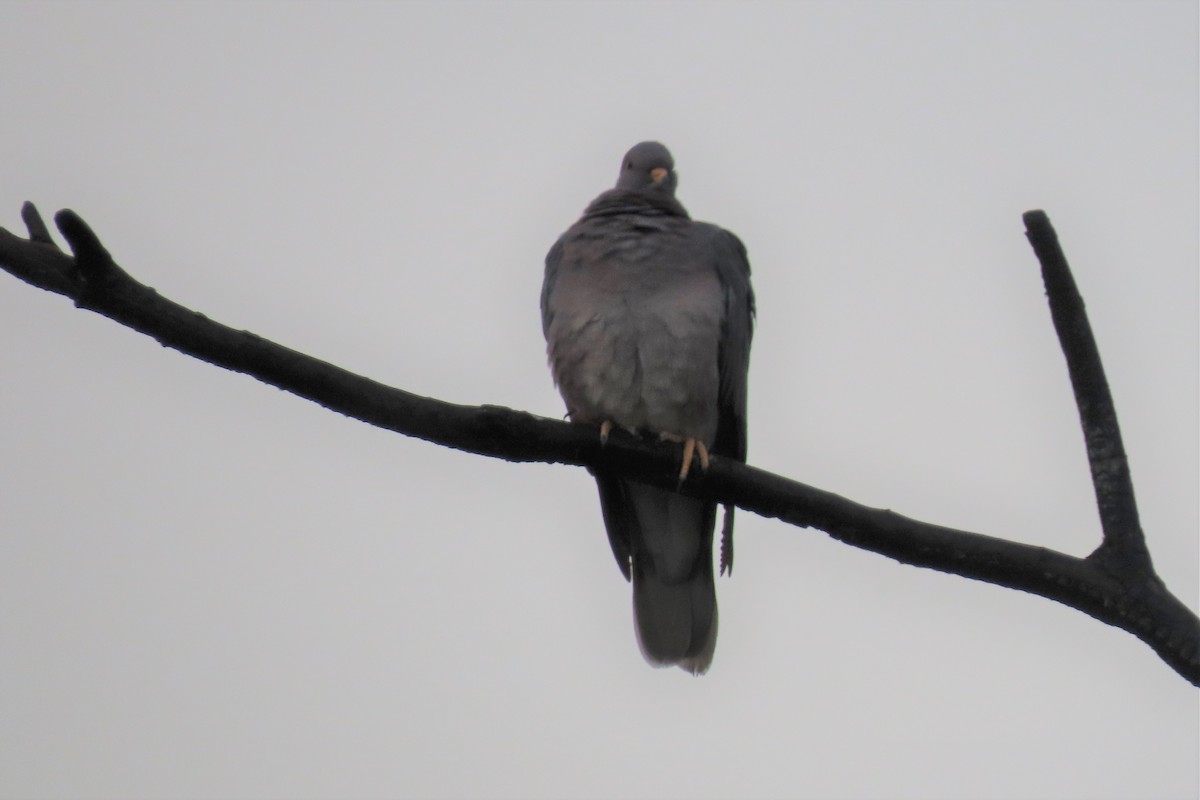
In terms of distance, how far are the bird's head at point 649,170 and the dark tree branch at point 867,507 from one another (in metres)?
2.76

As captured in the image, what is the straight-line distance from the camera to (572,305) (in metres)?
4.73

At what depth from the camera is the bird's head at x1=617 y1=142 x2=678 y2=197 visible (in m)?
5.55

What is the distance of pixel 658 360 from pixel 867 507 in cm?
170

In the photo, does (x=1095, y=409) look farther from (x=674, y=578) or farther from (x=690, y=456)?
(x=674, y=578)

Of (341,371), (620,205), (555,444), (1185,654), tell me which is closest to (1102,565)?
(1185,654)

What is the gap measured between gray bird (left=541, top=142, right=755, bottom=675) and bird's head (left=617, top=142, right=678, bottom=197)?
0.42 feet

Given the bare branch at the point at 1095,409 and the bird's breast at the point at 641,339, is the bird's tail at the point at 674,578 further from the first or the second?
the bare branch at the point at 1095,409

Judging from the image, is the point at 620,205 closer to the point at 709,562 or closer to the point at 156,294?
the point at 709,562

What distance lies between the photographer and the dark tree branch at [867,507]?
271 cm

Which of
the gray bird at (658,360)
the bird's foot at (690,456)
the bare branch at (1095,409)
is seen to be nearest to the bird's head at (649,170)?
the gray bird at (658,360)

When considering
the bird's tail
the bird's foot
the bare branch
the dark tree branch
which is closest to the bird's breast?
the bird's tail

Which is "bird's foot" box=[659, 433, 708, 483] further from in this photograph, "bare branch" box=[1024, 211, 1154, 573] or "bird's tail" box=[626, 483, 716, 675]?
"bird's tail" box=[626, 483, 716, 675]

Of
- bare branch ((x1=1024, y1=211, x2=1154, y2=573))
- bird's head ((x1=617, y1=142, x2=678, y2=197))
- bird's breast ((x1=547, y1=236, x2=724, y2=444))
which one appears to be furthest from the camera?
bird's head ((x1=617, y1=142, x2=678, y2=197))

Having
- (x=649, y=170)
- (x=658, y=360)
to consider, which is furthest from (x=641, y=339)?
(x=649, y=170)
